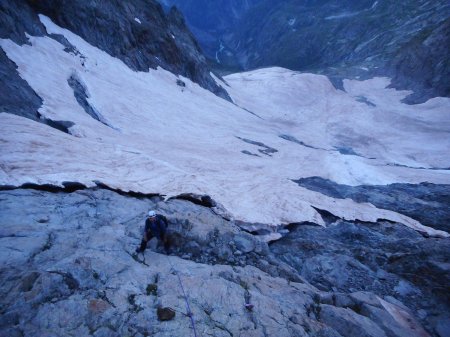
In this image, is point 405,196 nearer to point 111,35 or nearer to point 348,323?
point 348,323

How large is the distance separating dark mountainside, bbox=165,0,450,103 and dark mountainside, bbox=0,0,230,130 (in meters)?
30.1

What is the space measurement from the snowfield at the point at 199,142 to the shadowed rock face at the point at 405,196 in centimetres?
92

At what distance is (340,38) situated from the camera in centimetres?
10188

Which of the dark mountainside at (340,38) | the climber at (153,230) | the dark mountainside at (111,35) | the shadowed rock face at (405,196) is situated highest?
the dark mountainside at (340,38)

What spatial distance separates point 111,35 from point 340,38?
291 ft

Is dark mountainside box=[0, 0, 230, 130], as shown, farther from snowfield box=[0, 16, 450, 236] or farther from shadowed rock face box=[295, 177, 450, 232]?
shadowed rock face box=[295, 177, 450, 232]

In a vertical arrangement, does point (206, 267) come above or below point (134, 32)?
below

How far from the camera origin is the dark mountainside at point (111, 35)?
51.2 ft

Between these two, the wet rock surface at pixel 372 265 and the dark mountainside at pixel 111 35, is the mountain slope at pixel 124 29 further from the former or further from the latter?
→ the wet rock surface at pixel 372 265

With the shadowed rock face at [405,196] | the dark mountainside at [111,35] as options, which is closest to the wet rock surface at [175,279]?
the shadowed rock face at [405,196]

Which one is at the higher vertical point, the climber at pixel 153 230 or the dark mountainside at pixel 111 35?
the dark mountainside at pixel 111 35

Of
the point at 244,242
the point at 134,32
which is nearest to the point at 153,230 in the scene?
the point at 244,242

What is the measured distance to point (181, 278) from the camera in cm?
765

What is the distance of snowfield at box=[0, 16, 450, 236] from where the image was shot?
1208cm
